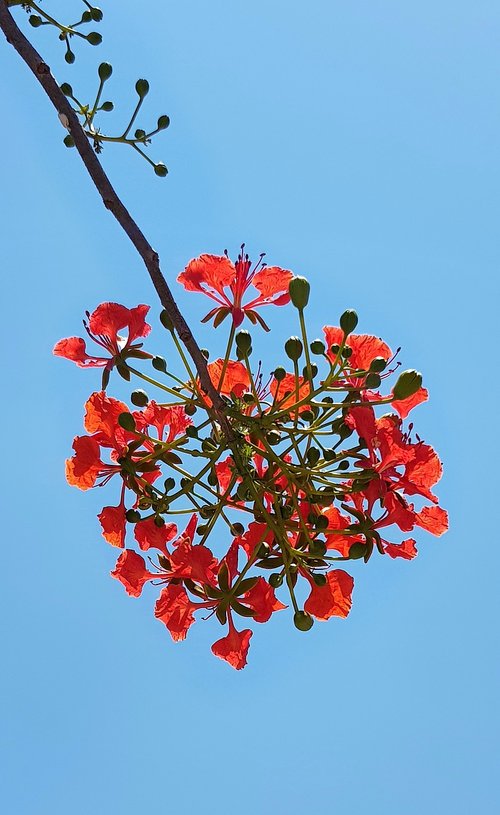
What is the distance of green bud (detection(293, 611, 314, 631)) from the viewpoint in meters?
2.60

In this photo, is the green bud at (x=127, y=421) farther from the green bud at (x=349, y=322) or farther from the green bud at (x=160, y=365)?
the green bud at (x=349, y=322)

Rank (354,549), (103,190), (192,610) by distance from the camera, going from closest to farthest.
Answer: (103,190), (354,549), (192,610)

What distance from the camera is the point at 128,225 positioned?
2406mm

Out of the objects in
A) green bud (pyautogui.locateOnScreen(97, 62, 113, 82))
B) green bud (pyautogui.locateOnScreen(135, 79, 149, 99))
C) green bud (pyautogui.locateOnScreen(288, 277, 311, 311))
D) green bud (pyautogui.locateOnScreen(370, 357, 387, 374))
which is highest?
green bud (pyautogui.locateOnScreen(135, 79, 149, 99))

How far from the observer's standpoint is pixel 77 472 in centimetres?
279

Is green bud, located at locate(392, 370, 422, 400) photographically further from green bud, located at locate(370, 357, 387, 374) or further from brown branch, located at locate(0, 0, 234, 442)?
brown branch, located at locate(0, 0, 234, 442)

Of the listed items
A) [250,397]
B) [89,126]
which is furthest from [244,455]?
[89,126]

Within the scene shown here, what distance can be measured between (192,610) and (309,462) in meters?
0.64

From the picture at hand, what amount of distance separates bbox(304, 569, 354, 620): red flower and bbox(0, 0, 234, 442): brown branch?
0.57 m

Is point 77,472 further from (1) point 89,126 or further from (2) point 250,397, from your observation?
(1) point 89,126

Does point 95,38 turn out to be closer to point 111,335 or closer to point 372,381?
point 111,335

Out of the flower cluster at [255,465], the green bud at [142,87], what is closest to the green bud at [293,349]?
the flower cluster at [255,465]

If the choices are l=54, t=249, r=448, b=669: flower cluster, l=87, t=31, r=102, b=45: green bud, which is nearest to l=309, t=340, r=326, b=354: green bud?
l=54, t=249, r=448, b=669: flower cluster

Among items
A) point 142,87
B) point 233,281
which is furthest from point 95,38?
point 233,281
